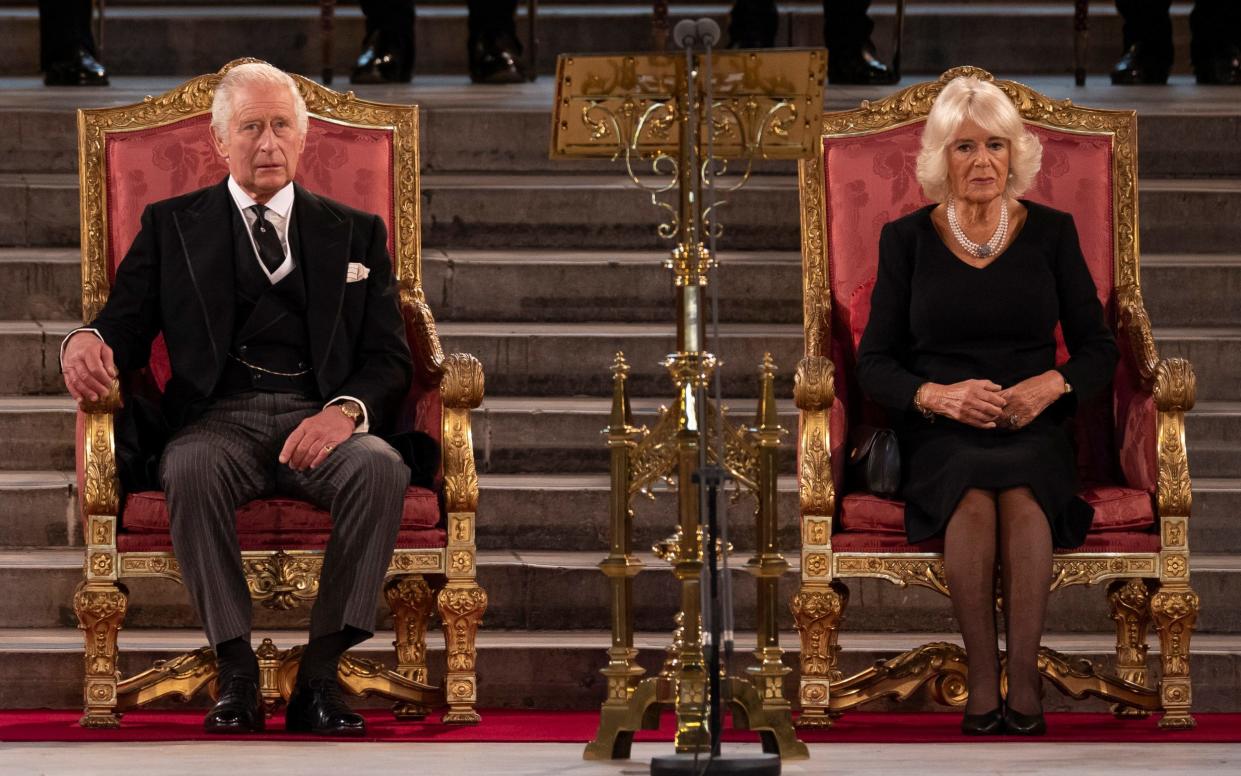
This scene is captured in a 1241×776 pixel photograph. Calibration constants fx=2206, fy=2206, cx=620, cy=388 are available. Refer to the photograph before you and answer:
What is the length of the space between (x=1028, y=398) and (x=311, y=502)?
142 cm

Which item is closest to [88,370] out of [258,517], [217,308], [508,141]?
[217,308]

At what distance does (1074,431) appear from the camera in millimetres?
4633

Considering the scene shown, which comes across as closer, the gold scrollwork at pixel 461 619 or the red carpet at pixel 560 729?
the red carpet at pixel 560 729

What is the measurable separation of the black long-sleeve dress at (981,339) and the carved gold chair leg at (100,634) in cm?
153

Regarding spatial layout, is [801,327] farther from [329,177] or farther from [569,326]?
[329,177]

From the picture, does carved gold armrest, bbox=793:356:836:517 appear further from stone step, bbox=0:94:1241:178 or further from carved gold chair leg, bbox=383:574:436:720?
stone step, bbox=0:94:1241:178

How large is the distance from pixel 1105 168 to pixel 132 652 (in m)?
2.34

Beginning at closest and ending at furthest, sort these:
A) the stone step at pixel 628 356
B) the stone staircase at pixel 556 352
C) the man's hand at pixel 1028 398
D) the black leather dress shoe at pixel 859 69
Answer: the man's hand at pixel 1028 398 → the stone staircase at pixel 556 352 → the stone step at pixel 628 356 → the black leather dress shoe at pixel 859 69

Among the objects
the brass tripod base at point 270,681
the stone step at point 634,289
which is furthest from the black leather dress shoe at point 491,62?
the brass tripod base at point 270,681

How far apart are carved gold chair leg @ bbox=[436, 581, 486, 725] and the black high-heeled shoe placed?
38.1 inches

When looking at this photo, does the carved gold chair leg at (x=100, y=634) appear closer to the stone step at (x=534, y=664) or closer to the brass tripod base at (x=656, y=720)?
the stone step at (x=534, y=664)

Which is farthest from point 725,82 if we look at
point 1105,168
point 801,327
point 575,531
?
point 801,327

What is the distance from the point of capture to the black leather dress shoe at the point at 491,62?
735 cm

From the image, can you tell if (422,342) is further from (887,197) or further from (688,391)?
(887,197)
